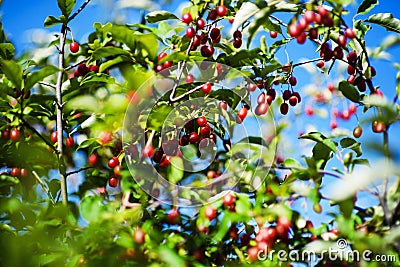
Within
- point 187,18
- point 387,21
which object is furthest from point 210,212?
point 387,21

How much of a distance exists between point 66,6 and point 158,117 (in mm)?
657

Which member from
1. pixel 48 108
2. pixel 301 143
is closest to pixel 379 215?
pixel 301 143

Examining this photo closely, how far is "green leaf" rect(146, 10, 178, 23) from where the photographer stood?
188cm

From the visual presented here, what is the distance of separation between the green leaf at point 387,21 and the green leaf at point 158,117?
82cm

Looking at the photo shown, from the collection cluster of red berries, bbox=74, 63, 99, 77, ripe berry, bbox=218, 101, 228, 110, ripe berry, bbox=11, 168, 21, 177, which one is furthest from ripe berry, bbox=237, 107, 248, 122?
ripe berry, bbox=11, 168, 21, 177

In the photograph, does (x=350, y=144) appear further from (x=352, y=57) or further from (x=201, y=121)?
(x=201, y=121)

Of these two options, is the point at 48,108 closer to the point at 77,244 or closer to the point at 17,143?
the point at 17,143

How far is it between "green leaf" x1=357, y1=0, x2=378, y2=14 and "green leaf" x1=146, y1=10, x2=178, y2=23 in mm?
700

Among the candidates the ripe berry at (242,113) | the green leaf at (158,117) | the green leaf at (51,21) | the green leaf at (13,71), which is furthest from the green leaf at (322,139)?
the green leaf at (51,21)

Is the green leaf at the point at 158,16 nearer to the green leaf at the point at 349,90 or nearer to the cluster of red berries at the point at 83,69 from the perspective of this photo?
the cluster of red berries at the point at 83,69

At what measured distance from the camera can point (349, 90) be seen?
161 centimetres

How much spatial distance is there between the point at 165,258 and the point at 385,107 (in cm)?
65

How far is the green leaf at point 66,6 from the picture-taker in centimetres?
187

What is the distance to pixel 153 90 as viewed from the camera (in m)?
1.60
